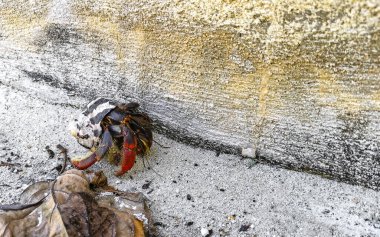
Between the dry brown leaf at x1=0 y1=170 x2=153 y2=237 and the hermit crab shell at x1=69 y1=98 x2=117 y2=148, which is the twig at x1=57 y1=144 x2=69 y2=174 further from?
the dry brown leaf at x1=0 y1=170 x2=153 y2=237

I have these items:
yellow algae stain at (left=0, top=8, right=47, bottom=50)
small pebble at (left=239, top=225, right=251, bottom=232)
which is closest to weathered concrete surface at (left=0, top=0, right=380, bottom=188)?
yellow algae stain at (left=0, top=8, right=47, bottom=50)

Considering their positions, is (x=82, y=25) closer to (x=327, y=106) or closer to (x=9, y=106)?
(x=9, y=106)

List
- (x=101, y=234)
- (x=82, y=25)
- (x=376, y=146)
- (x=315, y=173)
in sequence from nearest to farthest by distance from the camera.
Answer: (x=101, y=234), (x=376, y=146), (x=315, y=173), (x=82, y=25)

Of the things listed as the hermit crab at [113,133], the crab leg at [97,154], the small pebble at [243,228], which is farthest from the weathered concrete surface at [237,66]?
the small pebble at [243,228]

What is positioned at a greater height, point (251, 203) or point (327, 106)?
point (327, 106)

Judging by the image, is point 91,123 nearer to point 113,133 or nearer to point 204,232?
point 113,133

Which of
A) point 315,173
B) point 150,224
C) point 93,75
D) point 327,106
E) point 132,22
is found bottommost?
point 150,224

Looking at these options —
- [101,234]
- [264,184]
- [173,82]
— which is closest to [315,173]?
[264,184]

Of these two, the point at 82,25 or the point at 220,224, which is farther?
the point at 82,25
